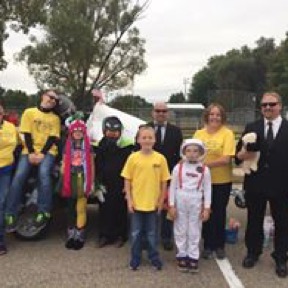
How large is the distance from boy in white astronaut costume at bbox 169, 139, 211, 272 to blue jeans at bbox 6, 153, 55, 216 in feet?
5.02

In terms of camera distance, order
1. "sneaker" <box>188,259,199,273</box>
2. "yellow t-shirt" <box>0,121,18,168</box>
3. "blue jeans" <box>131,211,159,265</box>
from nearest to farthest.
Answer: "sneaker" <box>188,259,199,273</box> → "blue jeans" <box>131,211,159,265</box> → "yellow t-shirt" <box>0,121,18,168</box>

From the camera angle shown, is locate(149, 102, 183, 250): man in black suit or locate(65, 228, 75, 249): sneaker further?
locate(65, 228, 75, 249): sneaker

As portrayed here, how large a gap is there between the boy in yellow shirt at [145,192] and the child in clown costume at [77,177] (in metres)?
0.79

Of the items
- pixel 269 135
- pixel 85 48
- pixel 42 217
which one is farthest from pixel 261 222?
pixel 85 48

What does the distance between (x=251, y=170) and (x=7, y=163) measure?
2.69 metres

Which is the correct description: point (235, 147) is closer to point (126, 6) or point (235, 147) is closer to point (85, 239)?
point (85, 239)

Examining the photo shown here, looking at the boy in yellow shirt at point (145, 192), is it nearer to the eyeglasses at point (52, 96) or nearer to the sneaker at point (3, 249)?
the eyeglasses at point (52, 96)

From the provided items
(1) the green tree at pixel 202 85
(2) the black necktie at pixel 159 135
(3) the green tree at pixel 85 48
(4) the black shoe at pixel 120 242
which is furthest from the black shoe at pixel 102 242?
(1) the green tree at pixel 202 85

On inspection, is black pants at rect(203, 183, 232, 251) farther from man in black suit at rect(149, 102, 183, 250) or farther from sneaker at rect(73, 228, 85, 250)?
sneaker at rect(73, 228, 85, 250)

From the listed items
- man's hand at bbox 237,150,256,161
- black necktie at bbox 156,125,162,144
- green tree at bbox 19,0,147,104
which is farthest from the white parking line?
green tree at bbox 19,0,147,104

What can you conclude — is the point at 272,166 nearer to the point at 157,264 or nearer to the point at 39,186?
the point at 157,264

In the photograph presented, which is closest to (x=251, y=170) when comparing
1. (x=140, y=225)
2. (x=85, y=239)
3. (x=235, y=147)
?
(x=235, y=147)

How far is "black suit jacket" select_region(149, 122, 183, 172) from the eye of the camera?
6.90 meters

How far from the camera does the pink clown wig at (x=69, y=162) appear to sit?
22.7 feet
